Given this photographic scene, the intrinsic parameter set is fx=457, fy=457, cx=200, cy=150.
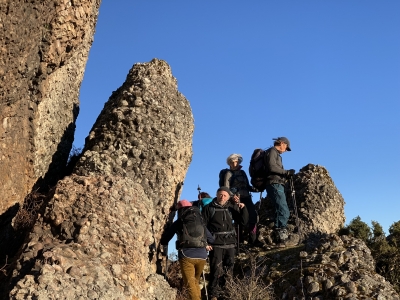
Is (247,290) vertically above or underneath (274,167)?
underneath

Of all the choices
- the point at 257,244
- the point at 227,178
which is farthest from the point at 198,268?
the point at 257,244

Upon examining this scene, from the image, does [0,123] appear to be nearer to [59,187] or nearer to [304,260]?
[59,187]

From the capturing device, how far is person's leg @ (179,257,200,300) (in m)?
9.98

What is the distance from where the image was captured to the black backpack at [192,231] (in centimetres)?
1011

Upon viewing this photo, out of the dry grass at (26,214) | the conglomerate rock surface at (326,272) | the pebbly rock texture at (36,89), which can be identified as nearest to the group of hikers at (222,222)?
the conglomerate rock surface at (326,272)

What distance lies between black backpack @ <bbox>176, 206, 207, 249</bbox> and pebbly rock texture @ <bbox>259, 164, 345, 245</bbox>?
399 centimetres

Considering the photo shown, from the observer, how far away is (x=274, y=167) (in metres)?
12.7

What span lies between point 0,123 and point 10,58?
219 centimetres

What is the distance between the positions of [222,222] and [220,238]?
1.26 ft

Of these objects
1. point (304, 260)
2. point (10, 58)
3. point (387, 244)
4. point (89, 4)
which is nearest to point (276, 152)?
point (304, 260)

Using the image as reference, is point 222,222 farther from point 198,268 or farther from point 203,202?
point 198,268

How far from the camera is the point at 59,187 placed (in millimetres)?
9641

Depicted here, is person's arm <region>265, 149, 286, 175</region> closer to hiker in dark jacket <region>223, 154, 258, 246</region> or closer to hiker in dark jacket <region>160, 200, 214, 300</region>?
hiker in dark jacket <region>223, 154, 258, 246</region>

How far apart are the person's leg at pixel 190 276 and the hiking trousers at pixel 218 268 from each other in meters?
0.85
